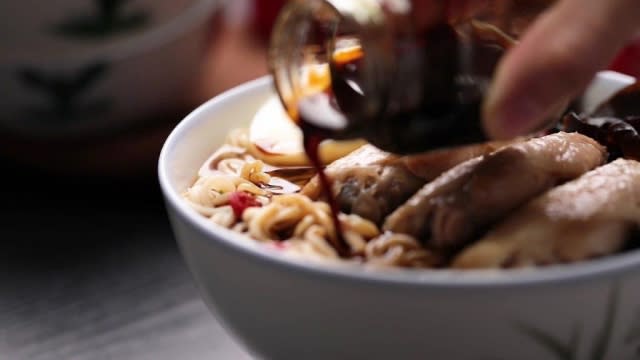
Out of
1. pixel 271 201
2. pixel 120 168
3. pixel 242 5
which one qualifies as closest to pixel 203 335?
pixel 271 201

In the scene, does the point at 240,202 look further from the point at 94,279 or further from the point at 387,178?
the point at 94,279

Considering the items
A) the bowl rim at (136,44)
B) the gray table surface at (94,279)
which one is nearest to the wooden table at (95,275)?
the gray table surface at (94,279)

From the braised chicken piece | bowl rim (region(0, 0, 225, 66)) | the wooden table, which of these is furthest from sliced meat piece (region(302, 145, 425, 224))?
bowl rim (region(0, 0, 225, 66))

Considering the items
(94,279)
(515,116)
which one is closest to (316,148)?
(515,116)

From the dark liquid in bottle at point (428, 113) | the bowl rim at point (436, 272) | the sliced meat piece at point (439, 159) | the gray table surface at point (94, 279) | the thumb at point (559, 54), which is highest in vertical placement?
the thumb at point (559, 54)

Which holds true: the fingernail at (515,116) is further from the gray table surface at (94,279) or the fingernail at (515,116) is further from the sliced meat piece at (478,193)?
the gray table surface at (94,279)

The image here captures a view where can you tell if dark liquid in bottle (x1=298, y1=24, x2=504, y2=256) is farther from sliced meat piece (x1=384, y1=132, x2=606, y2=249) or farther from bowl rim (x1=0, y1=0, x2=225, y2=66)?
bowl rim (x1=0, y1=0, x2=225, y2=66)
